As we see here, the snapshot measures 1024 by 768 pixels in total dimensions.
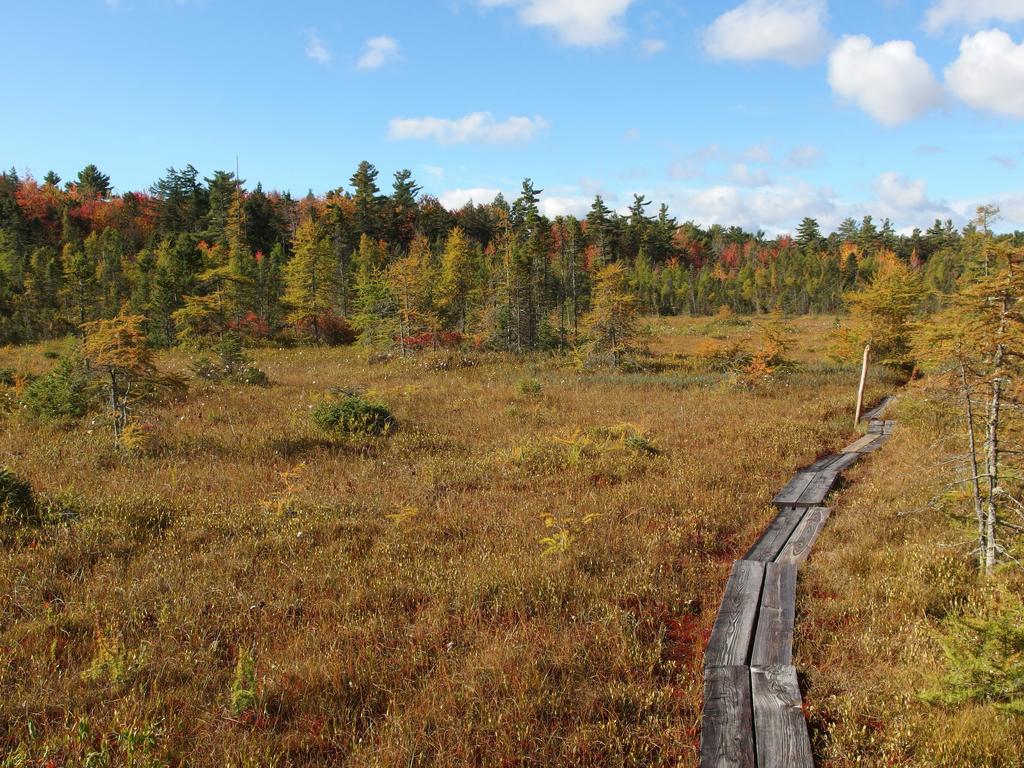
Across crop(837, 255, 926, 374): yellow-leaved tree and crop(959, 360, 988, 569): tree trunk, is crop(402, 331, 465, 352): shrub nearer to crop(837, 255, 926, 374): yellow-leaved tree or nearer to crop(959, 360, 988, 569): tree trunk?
crop(837, 255, 926, 374): yellow-leaved tree

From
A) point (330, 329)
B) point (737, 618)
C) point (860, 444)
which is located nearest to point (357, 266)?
point (330, 329)

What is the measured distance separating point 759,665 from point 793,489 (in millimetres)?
5647

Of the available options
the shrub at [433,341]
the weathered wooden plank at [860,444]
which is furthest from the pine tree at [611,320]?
the weathered wooden plank at [860,444]

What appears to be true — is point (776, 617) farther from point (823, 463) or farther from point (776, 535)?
point (823, 463)

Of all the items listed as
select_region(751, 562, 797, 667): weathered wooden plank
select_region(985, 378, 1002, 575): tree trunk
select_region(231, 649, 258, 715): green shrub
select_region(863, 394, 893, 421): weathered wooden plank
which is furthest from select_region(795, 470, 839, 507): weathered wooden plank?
select_region(231, 649, 258, 715): green shrub

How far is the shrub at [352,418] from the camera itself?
12852 mm

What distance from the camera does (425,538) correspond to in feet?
24.0

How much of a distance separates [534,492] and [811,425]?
9273 millimetres

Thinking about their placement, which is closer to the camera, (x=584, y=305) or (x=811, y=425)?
(x=811, y=425)

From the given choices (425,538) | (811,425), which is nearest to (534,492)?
(425,538)

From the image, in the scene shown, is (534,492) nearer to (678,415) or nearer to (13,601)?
(13,601)

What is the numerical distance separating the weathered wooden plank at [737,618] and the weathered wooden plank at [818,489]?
284cm

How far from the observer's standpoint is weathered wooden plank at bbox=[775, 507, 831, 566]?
713 centimetres

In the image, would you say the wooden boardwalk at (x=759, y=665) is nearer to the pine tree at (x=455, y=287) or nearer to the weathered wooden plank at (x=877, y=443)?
the weathered wooden plank at (x=877, y=443)
